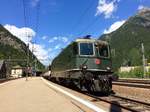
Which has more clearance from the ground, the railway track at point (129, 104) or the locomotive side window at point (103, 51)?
the locomotive side window at point (103, 51)

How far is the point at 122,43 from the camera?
188625 millimetres

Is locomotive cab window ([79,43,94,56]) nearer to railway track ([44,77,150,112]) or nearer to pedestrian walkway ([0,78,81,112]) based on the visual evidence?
pedestrian walkway ([0,78,81,112])

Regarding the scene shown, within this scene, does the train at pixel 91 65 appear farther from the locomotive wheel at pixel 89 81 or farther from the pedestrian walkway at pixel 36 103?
the pedestrian walkway at pixel 36 103

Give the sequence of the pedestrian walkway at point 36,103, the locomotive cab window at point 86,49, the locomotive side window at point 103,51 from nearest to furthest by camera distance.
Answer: the pedestrian walkway at point 36,103 → the locomotive cab window at point 86,49 → the locomotive side window at point 103,51

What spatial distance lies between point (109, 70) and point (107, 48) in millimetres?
1541

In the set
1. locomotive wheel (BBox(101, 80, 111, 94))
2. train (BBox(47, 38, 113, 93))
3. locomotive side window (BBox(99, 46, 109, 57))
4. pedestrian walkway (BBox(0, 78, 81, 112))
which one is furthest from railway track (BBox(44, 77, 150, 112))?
locomotive side window (BBox(99, 46, 109, 57))

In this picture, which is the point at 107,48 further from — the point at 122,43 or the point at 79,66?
the point at 122,43

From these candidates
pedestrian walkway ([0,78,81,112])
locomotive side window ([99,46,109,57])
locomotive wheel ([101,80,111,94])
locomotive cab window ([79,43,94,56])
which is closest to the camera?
pedestrian walkway ([0,78,81,112])

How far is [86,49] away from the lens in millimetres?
18625

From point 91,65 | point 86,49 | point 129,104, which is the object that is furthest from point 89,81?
point 129,104

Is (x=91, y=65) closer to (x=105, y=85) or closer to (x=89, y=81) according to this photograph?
(x=89, y=81)

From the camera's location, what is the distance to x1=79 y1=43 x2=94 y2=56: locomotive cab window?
18.4 meters

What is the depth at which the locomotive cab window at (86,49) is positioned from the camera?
1843cm

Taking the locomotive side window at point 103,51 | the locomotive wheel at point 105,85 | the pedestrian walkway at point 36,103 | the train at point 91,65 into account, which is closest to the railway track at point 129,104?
the pedestrian walkway at point 36,103
